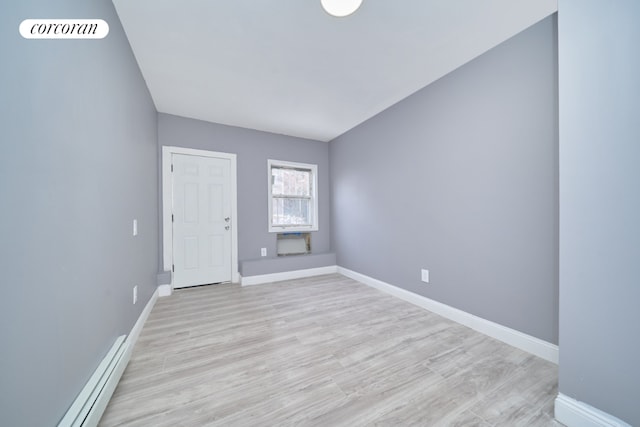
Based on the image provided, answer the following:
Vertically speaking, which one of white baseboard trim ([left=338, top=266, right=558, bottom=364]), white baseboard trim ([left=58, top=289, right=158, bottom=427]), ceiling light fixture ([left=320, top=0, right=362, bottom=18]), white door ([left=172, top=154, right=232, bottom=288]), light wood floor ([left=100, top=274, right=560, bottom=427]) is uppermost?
ceiling light fixture ([left=320, top=0, right=362, bottom=18])

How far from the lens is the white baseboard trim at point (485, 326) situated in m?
1.64

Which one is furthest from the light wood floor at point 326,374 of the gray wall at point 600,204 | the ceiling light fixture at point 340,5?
the ceiling light fixture at point 340,5

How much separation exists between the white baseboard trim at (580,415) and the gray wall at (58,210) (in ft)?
7.42

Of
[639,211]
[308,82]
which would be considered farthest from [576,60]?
[308,82]

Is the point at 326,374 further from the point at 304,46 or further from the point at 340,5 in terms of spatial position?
the point at 304,46

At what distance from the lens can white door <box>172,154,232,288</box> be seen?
3279 millimetres

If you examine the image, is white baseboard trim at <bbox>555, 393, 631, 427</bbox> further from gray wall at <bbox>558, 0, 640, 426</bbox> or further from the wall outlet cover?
the wall outlet cover

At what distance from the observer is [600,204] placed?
1059mm

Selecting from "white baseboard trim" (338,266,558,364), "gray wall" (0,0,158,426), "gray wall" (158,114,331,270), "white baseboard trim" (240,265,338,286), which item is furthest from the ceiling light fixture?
"white baseboard trim" (240,265,338,286)

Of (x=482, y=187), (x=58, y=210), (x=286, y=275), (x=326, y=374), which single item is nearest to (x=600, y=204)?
(x=482, y=187)

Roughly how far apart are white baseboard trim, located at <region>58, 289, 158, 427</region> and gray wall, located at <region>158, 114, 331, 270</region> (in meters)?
2.01

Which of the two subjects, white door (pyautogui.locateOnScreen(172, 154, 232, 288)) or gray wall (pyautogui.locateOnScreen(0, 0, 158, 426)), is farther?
white door (pyautogui.locateOnScreen(172, 154, 232, 288))

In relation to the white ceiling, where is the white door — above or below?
below

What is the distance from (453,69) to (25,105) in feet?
9.68
